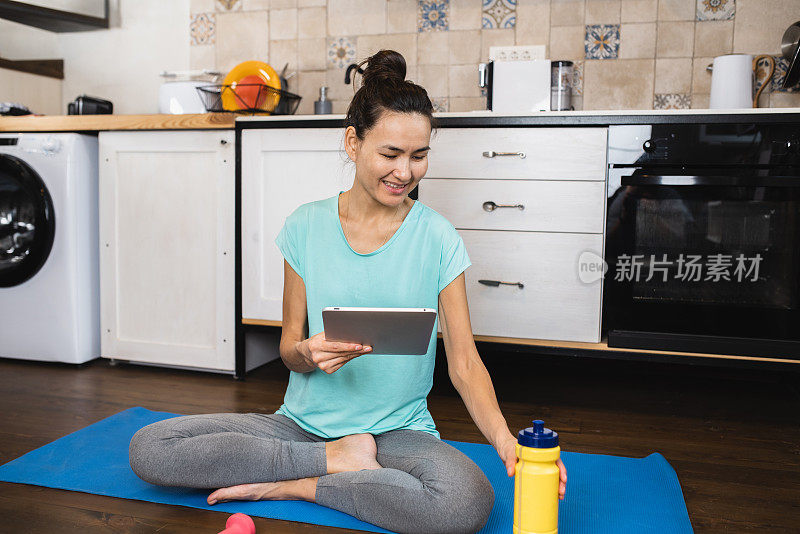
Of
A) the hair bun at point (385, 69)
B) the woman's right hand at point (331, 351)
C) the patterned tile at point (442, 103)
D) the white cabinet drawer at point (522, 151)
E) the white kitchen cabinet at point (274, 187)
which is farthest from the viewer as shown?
the patterned tile at point (442, 103)

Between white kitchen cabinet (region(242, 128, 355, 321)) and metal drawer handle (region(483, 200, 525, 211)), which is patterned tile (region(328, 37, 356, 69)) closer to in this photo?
white kitchen cabinet (region(242, 128, 355, 321))

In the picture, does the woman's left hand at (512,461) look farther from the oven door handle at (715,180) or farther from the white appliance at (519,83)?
the white appliance at (519,83)

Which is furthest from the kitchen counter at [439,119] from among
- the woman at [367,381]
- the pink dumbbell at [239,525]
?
the pink dumbbell at [239,525]

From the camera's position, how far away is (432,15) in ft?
8.91

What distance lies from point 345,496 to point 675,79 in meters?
1.95

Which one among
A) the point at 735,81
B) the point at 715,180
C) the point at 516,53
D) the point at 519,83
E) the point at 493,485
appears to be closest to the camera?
the point at 493,485

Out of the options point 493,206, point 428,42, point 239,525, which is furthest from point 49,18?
point 239,525

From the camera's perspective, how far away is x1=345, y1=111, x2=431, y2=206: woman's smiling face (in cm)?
122

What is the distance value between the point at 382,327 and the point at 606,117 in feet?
4.05

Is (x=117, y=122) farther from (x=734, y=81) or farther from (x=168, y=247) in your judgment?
(x=734, y=81)

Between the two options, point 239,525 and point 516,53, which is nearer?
point 239,525

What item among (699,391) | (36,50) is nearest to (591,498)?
(699,391)

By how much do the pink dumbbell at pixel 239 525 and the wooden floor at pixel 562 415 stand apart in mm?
49

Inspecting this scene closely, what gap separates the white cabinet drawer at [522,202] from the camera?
2.07 meters
